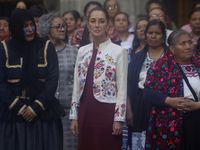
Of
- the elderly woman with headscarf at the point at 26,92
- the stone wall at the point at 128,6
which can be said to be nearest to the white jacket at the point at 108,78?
the elderly woman with headscarf at the point at 26,92

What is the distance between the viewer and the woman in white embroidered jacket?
4.27 meters

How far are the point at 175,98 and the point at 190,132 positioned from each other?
38cm

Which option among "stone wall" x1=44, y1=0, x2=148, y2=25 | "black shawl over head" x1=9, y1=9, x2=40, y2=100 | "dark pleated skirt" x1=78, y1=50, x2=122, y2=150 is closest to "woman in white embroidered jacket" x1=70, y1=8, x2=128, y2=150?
"dark pleated skirt" x1=78, y1=50, x2=122, y2=150

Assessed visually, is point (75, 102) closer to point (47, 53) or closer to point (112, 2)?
point (47, 53)

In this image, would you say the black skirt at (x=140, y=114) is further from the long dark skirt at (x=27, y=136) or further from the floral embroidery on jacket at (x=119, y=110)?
the long dark skirt at (x=27, y=136)

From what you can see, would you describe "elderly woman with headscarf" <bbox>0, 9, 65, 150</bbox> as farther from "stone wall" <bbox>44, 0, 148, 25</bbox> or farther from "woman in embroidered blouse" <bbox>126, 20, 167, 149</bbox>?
"stone wall" <bbox>44, 0, 148, 25</bbox>

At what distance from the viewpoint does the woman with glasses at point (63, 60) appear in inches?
211

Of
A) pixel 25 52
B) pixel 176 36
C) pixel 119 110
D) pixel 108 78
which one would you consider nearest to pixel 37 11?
pixel 25 52

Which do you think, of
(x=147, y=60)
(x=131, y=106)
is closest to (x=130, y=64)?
(x=147, y=60)

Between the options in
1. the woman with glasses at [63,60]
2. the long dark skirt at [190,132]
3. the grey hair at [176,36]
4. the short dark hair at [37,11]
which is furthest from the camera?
the short dark hair at [37,11]

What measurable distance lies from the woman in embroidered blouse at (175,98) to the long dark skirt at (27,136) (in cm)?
108

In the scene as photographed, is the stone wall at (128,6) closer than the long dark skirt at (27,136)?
No

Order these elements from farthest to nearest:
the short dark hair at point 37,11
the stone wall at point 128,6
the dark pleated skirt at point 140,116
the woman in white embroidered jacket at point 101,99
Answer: the stone wall at point 128,6, the short dark hair at point 37,11, the dark pleated skirt at point 140,116, the woman in white embroidered jacket at point 101,99

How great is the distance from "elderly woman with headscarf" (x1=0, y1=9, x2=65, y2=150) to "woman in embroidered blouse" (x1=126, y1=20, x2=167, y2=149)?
3.78 feet
